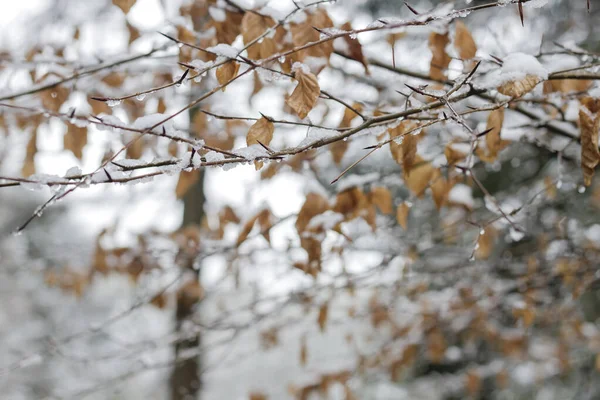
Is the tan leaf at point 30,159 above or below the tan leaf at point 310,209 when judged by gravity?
above

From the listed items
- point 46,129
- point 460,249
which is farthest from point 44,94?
point 460,249

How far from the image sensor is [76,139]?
152 centimetres

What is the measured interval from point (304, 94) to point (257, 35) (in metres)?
0.36

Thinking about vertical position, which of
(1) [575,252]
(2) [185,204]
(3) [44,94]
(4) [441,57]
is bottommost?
(1) [575,252]

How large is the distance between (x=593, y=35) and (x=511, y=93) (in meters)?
3.32

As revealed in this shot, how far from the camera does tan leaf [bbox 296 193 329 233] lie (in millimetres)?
1497

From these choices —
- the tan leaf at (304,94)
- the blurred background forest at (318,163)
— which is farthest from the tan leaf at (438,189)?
the tan leaf at (304,94)

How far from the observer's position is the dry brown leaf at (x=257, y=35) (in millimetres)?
1272

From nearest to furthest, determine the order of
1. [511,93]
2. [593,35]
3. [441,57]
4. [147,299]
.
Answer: [511,93] → [441,57] → [147,299] → [593,35]

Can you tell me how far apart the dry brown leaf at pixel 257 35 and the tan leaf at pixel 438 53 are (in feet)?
1.51

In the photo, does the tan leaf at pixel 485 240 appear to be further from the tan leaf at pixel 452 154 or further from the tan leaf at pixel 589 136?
the tan leaf at pixel 589 136

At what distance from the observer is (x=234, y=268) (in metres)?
2.35

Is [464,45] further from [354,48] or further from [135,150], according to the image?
[135,150]

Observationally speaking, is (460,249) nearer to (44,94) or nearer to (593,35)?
(593,35)
